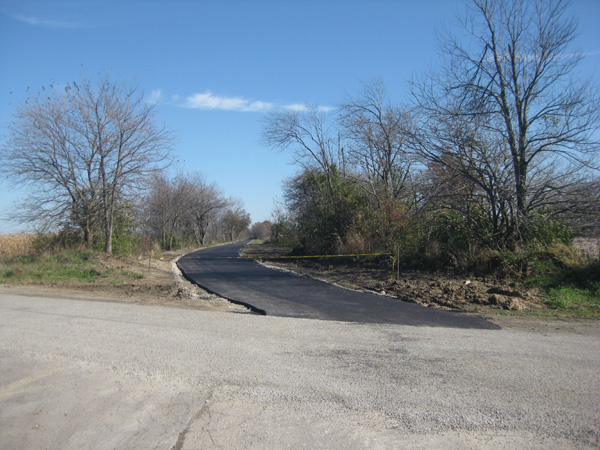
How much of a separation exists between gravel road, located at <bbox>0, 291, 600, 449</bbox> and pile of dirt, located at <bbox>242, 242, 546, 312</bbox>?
3250 millimetres

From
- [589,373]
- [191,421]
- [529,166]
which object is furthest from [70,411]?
[529,166]

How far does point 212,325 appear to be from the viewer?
890 cm

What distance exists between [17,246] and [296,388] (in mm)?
25562

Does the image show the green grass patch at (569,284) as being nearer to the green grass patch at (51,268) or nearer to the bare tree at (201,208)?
the green grass patch at (51,268)

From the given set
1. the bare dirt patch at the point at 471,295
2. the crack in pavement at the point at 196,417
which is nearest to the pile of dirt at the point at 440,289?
the bare dirt patch at the point at 471,295

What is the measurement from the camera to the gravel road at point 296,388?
14.1 ft

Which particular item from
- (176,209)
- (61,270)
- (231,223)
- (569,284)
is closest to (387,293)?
(569,284)

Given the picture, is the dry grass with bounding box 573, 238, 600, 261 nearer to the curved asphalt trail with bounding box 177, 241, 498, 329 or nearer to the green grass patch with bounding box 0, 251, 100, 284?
the curved asphalt trail with bounding box 177, 241, 498, 329

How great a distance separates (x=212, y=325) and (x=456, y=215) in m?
12.9

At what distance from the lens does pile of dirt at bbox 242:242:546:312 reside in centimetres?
1169

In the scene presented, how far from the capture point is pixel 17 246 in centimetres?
2559

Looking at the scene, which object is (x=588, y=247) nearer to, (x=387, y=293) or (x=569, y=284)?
(x=569, y=284)

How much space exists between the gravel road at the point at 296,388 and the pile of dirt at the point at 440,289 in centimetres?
325

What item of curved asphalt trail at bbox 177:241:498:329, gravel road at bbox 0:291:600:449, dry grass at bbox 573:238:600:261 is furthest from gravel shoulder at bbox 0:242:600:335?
dry grass at bbox 573:238:600:261
